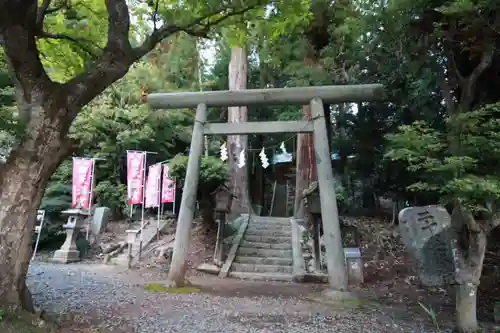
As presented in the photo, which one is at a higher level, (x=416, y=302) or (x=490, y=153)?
(x=490, y=153)

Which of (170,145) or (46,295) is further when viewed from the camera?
(170,145)

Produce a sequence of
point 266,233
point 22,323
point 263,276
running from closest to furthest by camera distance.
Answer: point 22,323 → point 263,276 → point 266,233

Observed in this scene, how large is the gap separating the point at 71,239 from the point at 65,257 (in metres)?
0.58

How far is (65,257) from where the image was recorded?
10945mm

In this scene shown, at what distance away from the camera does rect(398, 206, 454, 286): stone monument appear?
7.84m

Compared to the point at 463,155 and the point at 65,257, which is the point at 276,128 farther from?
the point at 65,257

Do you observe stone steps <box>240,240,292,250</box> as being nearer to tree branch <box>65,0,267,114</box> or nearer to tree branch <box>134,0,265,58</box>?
tree branch <box>134,0,265,58</box>

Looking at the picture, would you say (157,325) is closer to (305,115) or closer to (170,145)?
(305,115)

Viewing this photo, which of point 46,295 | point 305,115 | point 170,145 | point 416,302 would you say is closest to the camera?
point 46,295

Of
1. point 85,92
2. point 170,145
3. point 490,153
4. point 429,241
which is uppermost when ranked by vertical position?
point 170,145

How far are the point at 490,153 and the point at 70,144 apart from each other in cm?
454

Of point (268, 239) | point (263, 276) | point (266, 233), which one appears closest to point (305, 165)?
point (266, 233)

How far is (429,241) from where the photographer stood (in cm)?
817

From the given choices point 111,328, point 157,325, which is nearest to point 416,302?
point 157,325
